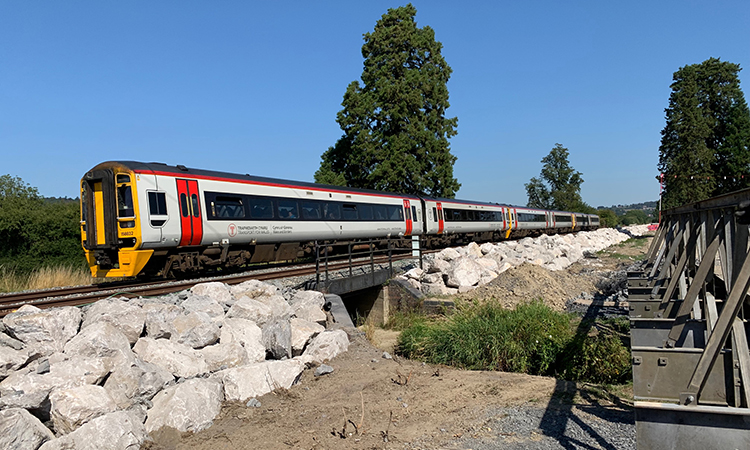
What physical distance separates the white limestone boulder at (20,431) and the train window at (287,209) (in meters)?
11.7

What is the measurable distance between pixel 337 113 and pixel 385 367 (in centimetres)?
2683

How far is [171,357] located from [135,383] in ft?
2.80

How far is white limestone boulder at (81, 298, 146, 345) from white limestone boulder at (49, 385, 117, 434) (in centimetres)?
161

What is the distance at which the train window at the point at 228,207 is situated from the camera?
556 inches

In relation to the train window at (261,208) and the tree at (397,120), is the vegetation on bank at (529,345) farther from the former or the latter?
the tree at (397,120)

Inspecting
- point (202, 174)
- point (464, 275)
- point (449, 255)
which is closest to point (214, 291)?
point (202, 174)

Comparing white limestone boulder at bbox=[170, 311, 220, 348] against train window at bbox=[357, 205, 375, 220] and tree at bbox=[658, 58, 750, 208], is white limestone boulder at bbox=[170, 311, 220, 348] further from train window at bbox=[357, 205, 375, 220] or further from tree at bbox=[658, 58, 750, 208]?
tree at bbox=[658, 58, 750, 208]

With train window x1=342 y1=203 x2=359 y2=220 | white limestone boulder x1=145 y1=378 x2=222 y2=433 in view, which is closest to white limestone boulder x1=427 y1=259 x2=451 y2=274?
train window x1=342 y1=203 x2=359 y2=220

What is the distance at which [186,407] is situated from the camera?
5.58 m

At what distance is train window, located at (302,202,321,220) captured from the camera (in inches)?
683

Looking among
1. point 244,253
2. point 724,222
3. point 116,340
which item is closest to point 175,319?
point 116,340

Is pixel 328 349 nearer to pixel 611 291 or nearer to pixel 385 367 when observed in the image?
pixel 385 367

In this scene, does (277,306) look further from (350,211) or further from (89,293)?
(350,211)

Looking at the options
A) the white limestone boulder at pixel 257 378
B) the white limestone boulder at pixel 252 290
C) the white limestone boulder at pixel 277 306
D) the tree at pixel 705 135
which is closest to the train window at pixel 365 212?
the white limestone boulder at pixel 252 290
